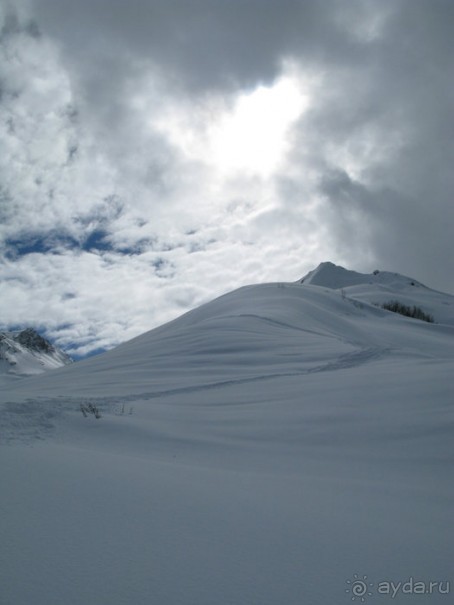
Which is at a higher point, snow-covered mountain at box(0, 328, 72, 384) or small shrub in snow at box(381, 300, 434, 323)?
small shrub in snow at box(381, 300, 434, 323)

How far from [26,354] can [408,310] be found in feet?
525

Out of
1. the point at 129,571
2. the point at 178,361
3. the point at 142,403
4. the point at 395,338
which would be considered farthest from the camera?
the point at 395,338

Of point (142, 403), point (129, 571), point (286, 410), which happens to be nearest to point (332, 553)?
point (129, 571)

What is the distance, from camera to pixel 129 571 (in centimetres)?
186

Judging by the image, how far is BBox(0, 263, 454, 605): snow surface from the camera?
1.85 metres

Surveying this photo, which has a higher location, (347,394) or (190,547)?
(347,394)

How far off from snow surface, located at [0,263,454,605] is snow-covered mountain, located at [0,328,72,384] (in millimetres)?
141763

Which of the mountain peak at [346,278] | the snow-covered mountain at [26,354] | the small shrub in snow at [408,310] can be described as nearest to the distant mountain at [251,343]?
the small shrub in snow at [408,310]

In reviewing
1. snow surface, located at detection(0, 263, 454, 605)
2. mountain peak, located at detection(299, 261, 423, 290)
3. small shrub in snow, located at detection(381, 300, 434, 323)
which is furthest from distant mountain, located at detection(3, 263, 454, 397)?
mountain peak, located at detection(299, 261, 423, 290)

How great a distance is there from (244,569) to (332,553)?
18.6 inches

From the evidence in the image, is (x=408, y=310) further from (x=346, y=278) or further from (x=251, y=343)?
(x=251, y=343)

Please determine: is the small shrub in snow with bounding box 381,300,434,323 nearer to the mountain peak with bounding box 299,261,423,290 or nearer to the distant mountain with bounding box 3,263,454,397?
the distant mountain with bounding box 3,263,454,397

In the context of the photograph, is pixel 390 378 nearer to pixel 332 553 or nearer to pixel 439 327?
pixel 332 553

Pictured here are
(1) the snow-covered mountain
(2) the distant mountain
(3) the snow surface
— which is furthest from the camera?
(1) the snow-covered mountain
